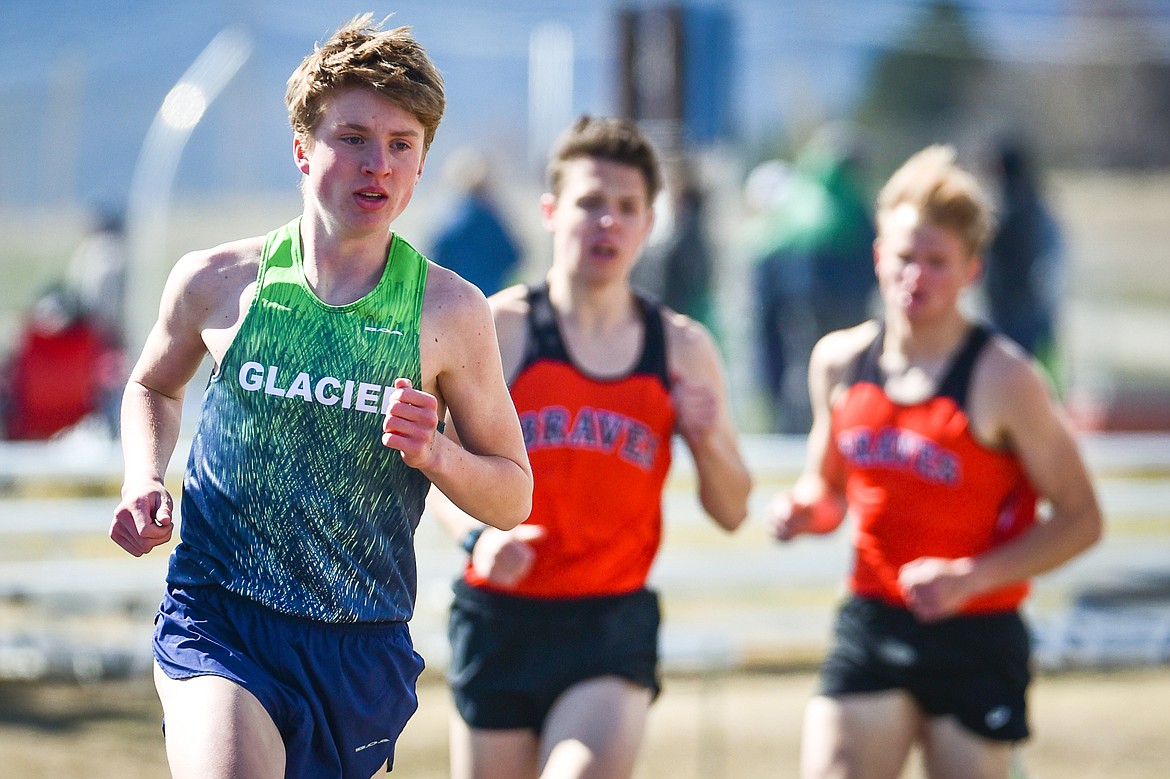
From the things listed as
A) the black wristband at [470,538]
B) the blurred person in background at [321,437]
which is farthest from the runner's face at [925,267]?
the blurred person in background at [321,437]

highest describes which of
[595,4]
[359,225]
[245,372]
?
[595,4]

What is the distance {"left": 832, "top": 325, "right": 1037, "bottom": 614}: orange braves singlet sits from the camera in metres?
3.53

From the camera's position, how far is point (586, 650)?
11.0 ft

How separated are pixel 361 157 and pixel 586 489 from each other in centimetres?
127

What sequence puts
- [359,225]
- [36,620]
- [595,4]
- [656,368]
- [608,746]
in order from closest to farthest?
[359,225], [608,746], [656,368], [36,620], [595,4]

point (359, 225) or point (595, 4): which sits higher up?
point (595, 4)

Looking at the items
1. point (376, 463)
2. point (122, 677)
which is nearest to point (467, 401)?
point (376, 463)

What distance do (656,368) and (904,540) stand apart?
0.79 meters

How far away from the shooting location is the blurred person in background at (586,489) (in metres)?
3.36

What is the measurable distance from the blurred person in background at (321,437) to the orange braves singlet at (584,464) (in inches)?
32.4

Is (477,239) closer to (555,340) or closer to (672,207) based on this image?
(672,207)

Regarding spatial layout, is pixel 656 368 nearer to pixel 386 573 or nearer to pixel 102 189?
pixel 386 573

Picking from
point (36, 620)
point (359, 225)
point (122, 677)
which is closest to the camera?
point (359, 225)

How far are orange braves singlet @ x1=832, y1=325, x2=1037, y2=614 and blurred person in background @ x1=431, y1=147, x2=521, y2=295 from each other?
5.29 meters
